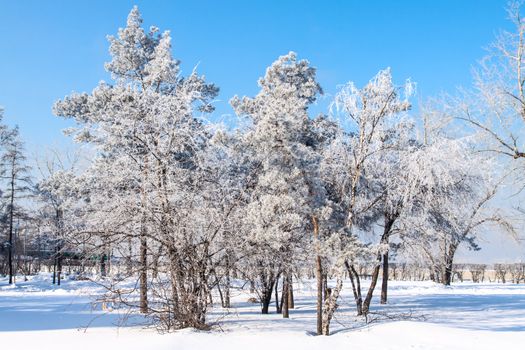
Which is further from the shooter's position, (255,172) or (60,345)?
(255,172)

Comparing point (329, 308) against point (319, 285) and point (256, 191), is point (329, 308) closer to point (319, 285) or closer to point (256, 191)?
point (319, 285)

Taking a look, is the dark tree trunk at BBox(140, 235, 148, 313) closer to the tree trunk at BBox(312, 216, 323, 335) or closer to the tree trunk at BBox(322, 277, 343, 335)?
the tree trunk at BBox(312, 216, 323, 335)

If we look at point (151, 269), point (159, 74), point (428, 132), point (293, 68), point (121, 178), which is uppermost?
point (293, 68)

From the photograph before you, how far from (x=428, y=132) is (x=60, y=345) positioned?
13141mm

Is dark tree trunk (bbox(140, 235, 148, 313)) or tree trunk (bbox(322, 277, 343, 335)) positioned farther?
tree trunk (bbox(322, 277, 343, 335))

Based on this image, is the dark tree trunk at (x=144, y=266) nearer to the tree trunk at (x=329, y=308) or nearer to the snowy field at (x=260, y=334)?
the snowy field at (x=260, y=334)

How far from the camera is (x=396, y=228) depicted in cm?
1734

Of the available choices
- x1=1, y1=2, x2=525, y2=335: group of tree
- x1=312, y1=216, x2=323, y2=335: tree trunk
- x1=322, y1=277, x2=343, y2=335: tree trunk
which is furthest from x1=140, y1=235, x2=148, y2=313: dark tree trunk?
x1=322, y1=277, x2=343, y2=335: tree trunk

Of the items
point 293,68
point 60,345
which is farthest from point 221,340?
point 293,68

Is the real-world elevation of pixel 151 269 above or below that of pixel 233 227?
below

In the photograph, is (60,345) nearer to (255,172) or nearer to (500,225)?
(255,172)

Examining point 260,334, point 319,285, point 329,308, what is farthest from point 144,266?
point 329,308

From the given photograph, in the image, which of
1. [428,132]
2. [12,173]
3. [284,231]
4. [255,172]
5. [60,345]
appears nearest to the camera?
[60,345]

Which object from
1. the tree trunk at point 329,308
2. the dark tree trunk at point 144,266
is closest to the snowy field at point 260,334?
the tree trunk at point 329,308
